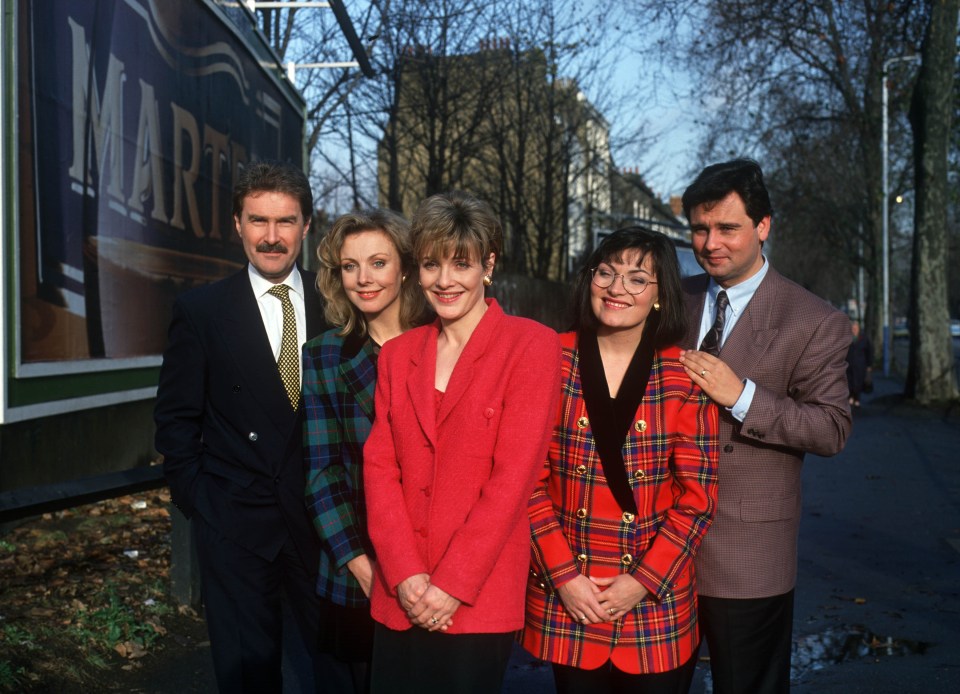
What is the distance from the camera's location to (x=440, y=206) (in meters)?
2.94

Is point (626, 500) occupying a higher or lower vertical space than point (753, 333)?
lower

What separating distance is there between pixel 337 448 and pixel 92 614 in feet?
8.75

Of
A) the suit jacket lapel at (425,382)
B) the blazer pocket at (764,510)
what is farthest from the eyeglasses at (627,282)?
the blazer pocket at (764,510)

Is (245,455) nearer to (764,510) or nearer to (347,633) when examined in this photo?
(347,633)

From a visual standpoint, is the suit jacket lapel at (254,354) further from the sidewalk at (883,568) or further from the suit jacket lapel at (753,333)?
the sidewalk at (883,568)

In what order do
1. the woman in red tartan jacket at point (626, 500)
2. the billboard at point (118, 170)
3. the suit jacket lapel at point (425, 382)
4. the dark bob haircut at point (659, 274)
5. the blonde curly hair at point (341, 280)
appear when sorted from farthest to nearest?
the billboard at point (118, 170), the blonde curly hair at point (341, 280), the dark bob haircut at point (659, 274), the woman in red tartan jacket at point (626, 500), the suit jacket lapel at point (425, 382)

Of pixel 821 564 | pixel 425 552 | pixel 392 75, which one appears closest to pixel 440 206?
pixel 425 552

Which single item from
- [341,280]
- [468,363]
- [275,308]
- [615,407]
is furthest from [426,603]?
[275,308]

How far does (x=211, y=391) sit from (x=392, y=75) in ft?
48.5

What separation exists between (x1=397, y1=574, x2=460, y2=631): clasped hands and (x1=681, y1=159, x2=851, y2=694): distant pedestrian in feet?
3.01

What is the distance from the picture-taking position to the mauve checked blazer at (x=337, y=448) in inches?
123

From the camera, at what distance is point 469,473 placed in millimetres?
2781

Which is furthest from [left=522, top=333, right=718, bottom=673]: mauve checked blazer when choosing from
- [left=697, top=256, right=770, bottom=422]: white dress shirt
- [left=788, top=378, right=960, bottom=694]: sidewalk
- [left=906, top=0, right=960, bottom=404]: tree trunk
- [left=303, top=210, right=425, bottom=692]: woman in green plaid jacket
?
[left=906, top=0, right=960, bottom=404]: tree trunk

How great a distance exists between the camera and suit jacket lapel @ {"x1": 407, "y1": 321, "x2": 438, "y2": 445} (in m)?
2.83
